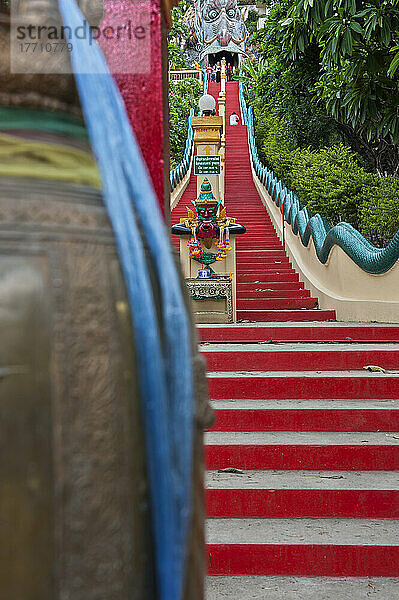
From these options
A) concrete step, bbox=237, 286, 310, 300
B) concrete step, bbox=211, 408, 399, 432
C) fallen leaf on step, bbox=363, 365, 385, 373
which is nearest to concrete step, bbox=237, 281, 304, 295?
concrete step, bbox=237, 286, 310, 300

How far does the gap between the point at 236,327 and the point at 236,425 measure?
6.29 ft

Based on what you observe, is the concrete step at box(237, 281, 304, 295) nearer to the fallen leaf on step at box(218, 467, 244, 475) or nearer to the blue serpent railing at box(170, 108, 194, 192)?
the fallen leaf on step at box(218, 467, 244, 475)

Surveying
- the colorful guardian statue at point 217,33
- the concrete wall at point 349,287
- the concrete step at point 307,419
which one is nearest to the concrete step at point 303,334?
the concrete wall at point 349,287

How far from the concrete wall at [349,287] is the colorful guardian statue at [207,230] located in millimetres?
1204

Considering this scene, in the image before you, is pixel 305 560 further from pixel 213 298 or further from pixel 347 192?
pixel 347 192

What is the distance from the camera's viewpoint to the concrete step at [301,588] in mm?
2779

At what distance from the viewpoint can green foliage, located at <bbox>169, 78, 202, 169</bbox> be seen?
20.0 m

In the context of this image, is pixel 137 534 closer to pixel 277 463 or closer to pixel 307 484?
pixel 307 484

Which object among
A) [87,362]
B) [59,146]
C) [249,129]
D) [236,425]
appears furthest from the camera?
[249,129]

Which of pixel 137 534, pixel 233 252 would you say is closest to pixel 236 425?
pixel 137 534

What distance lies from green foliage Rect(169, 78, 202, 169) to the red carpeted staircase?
593 inches

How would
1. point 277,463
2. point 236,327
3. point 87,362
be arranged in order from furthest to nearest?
point 236,327 → point 277,463 → point 87,362

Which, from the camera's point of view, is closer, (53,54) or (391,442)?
→ (53,54)

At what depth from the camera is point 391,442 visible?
3764 millimetres
